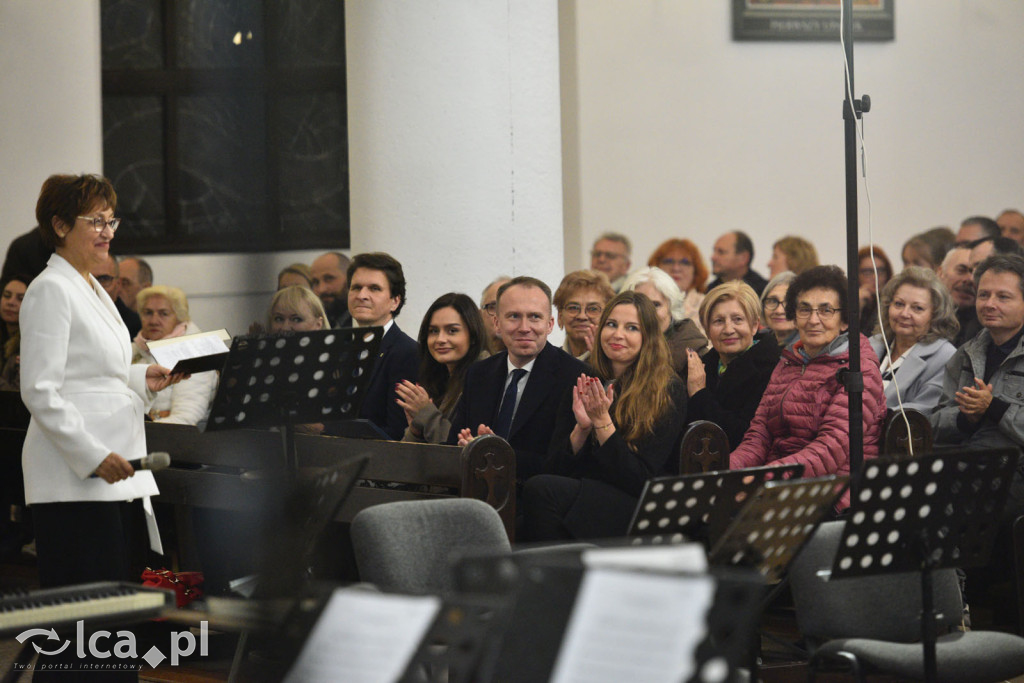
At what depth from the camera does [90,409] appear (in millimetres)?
3275

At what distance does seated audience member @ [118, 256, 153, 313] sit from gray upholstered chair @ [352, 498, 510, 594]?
4.70 m

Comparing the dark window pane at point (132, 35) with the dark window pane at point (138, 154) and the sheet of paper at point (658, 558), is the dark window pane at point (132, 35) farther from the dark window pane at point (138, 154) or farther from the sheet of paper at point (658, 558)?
the sheet of paper at point (658, 558)

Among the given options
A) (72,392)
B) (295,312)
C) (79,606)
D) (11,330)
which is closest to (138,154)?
(11,330)

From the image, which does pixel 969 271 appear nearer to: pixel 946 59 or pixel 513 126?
pixel 513 126

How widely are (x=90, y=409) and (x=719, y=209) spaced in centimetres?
671

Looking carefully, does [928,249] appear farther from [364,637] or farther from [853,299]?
[364,637]

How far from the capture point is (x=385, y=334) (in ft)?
16.4

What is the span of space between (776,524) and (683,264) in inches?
204

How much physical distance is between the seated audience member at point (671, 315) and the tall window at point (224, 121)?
367 cm

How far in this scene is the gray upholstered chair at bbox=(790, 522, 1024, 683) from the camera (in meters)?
3.10

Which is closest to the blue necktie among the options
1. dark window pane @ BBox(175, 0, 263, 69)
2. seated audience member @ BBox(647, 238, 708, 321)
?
seated audience member @ BBox(647, 238, 708, 321)

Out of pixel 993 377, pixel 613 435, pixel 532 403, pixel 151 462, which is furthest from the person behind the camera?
pixel 993 377

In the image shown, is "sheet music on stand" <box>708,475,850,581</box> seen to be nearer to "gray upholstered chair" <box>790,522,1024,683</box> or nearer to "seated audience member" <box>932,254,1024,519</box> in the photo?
"gray upholstered chair" <box>790,522,1024,683</box>

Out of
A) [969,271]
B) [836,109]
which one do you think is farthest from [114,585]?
[836,109]
